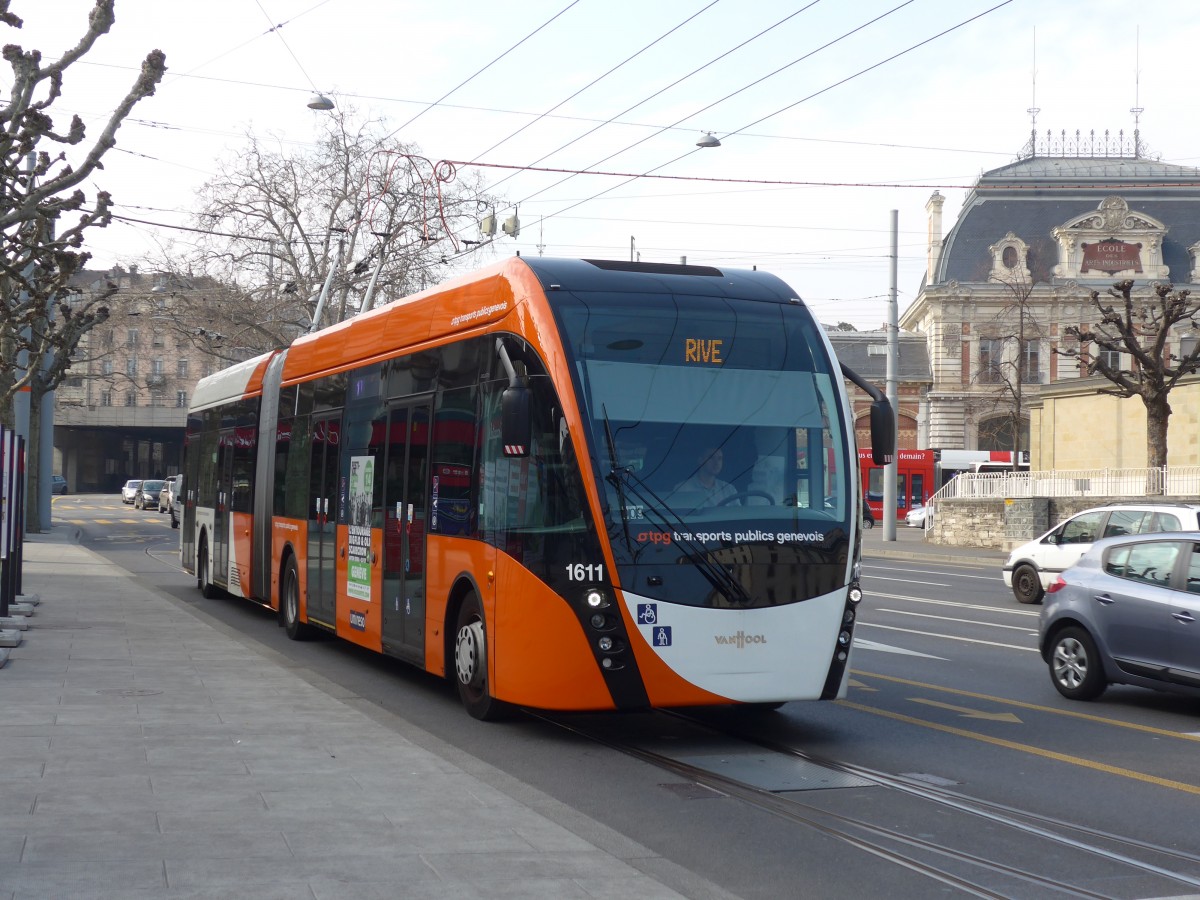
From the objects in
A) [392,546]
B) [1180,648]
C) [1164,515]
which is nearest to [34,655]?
[392,546]

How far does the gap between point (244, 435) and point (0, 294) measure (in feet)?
35.5

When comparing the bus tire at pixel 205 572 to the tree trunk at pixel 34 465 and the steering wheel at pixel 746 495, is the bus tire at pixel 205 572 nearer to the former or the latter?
the steering wheel at pixel 746 495

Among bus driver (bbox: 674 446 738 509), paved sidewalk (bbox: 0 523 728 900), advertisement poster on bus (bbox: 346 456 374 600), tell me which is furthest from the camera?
advertisement poster on bus (bbox: 346 456 374 600)

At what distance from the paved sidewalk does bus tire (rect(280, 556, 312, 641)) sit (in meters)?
3.91

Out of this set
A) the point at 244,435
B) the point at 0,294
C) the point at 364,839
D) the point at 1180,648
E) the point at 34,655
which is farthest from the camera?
the point at 0,294

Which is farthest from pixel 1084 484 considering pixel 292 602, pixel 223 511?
pixel 292 602

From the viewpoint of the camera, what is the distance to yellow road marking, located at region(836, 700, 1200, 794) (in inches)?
335

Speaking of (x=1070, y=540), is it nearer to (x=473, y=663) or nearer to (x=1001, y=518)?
(x=473, y=663)

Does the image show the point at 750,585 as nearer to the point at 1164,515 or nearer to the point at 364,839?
the point at 364,839

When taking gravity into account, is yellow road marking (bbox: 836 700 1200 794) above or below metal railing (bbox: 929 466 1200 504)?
below

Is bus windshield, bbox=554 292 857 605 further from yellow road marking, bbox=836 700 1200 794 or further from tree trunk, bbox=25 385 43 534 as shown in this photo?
tree trunk, bbox=25 385 43 534

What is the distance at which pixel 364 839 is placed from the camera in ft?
21.3

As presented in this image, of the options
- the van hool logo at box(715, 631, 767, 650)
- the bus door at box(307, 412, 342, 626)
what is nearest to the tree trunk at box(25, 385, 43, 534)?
the bus door at box(307, 412, 342, 626)

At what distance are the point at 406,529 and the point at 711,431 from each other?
3475 millimetres
